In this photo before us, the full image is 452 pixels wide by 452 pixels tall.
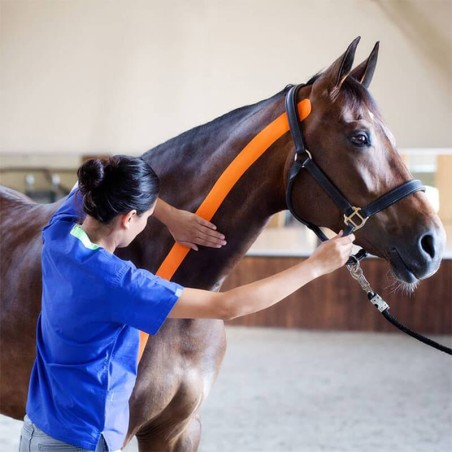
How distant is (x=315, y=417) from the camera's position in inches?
127

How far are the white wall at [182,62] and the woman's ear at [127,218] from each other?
3.46m

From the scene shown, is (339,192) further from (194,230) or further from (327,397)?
(327,397)

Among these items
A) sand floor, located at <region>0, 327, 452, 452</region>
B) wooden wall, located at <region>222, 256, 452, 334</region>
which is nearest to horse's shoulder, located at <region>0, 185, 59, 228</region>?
A: sand floor, located at <region>0, 327, 452, 452</region>

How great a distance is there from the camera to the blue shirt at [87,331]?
3.44 feet

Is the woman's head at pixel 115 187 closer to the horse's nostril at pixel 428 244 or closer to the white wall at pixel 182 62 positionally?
the horse's nostril at pixel 428 244

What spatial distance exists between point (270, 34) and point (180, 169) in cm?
320

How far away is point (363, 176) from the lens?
1184mm

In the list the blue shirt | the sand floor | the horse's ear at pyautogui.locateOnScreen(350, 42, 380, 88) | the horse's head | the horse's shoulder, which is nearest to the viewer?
the blue shirt

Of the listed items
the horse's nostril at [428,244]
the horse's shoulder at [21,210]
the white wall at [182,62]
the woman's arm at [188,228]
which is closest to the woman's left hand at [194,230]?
the woman's arm at [188,228]

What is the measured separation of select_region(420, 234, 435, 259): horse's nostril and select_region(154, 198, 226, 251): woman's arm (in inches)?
15.8

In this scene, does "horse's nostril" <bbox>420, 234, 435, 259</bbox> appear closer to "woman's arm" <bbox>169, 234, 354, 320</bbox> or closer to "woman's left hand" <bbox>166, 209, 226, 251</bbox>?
"woman's arm" <bbox>169, 234, 354, 320</bbox>

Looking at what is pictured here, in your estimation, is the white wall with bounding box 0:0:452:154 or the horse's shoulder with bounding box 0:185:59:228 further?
the white wall with bounding box 0:0:452:154

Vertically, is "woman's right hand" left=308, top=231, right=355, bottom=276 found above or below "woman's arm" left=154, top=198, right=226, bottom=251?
above

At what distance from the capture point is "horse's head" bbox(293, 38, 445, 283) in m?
1.16
